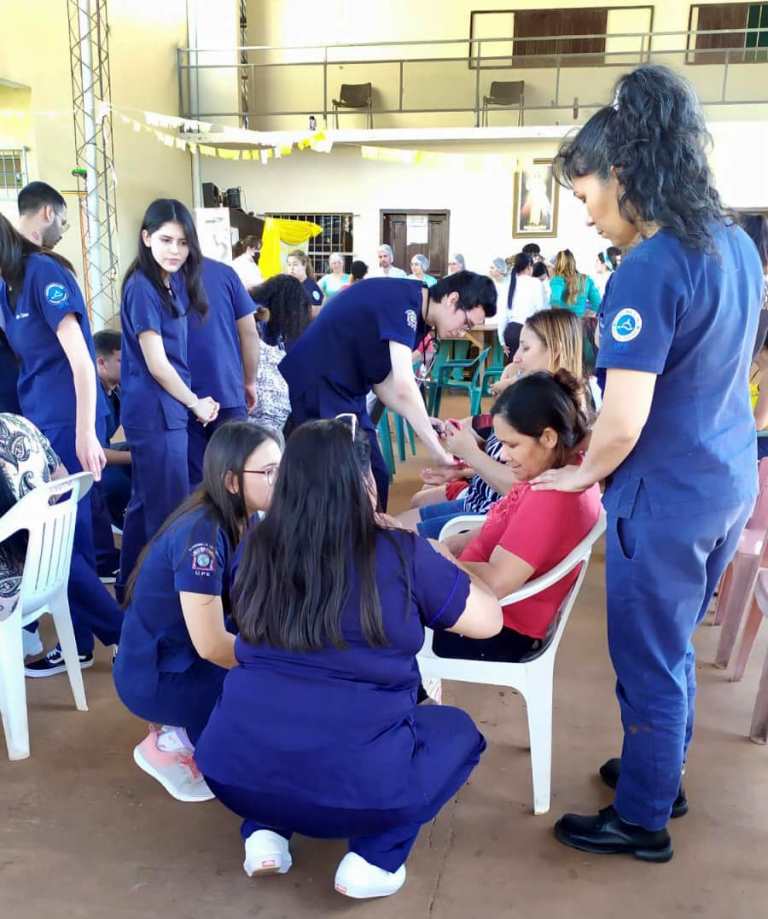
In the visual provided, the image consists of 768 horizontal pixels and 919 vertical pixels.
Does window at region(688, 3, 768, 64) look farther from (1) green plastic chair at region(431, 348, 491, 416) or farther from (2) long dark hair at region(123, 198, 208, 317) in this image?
(2) long dark hair at region(123, 198, 208, 317)

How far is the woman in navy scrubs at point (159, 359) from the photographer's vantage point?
8.05 feet

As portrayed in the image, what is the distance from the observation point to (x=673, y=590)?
1.45 meters

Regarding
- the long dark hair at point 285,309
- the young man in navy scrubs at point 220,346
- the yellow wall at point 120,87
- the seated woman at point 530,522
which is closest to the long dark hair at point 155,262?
the young man in navy scrubs at point 220,346

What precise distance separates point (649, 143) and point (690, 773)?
1.43 metres

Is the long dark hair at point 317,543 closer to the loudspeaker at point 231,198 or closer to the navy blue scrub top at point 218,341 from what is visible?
the navy blue scrub top at point 218,341

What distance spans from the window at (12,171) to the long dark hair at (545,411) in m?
7.76

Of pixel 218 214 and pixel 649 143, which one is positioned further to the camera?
pixel 218 214

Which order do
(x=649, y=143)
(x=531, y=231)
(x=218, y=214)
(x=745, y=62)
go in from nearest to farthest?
(x=649, y=143)
(x=218, y=214)
(x=745, y=62)
(x=531, y=231)

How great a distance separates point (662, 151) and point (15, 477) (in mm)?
1642

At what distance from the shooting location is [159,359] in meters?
2.46

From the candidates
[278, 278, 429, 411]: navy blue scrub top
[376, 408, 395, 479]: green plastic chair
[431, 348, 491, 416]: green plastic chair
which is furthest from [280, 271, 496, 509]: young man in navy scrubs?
[431, 348, 491, 416]: green plastic chair

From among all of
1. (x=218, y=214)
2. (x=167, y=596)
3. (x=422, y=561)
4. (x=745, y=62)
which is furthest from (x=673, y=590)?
(x=745, y=62)

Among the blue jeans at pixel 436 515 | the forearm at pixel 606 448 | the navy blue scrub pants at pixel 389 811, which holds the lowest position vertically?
the navy blue scrub pants at pixel 389 811

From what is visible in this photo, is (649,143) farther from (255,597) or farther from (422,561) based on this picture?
(255,597)
